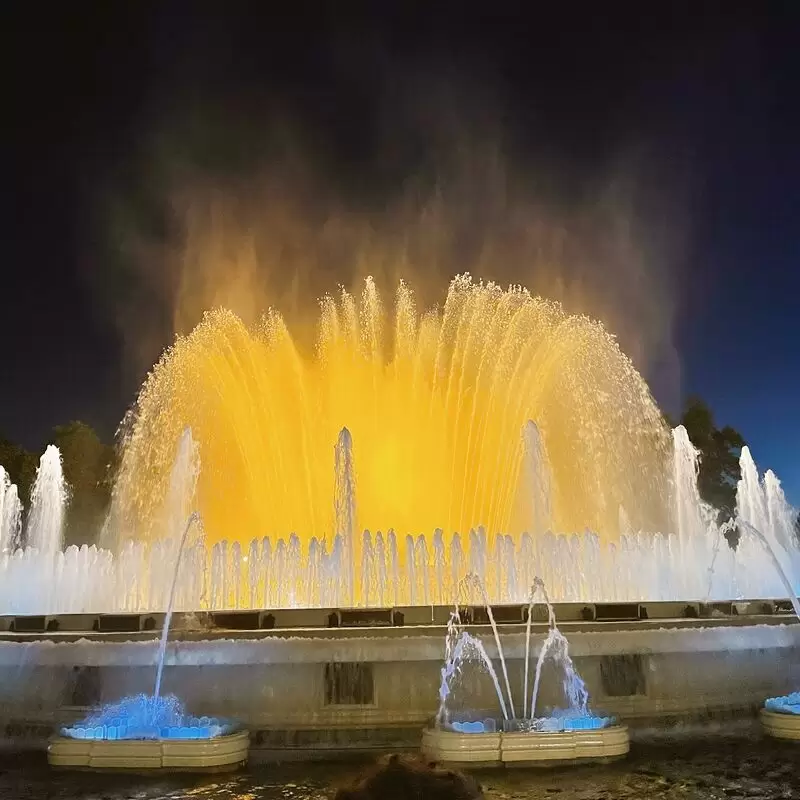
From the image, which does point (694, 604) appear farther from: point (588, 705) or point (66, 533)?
point (66, 533)

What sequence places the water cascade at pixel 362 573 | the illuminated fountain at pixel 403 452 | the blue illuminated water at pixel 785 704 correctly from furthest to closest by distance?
the illuminated fountain at pixel 403 452
the water cascade at pixel 362 573
the blue illuminated water at pixel 785 704

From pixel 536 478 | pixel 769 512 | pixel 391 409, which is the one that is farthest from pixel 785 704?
pixel 769 512

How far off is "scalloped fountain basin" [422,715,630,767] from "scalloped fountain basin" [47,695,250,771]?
78.6 inches

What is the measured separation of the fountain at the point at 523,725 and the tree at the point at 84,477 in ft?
116

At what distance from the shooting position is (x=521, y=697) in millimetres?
9211

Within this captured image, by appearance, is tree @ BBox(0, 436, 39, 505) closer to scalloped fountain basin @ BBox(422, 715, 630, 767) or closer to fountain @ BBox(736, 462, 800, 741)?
fountain @ BBox(736, 462, 800, 741)

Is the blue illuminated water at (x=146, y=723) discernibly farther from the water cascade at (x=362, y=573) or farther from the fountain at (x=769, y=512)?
the fountain at (x=769, y=512)

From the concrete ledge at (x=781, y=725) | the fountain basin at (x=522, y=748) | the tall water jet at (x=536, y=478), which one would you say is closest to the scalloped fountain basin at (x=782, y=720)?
the concrete ledge at (x=781, y=725)

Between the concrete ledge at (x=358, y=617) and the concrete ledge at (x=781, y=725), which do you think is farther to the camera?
the concrete ledge at (x=358, y=617)

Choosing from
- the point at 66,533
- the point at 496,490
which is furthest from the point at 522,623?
the point at 66,533

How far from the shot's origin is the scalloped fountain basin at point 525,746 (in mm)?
7863

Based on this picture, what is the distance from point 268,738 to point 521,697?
9.34 feet

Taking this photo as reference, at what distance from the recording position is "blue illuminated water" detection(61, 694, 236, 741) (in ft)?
27.7

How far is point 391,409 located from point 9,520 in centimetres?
1503
